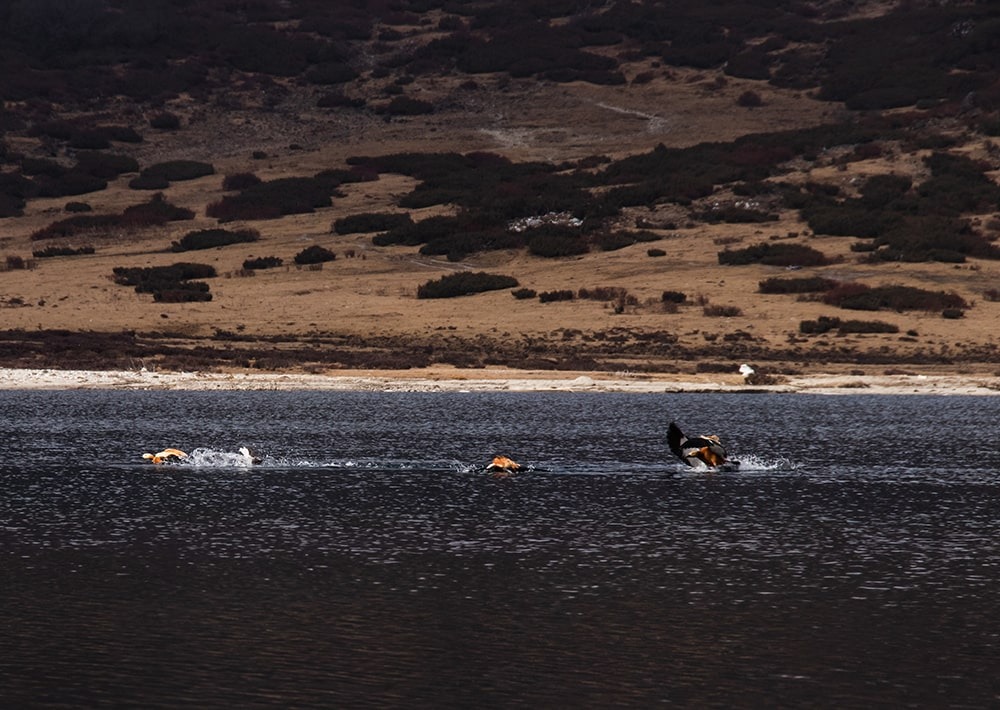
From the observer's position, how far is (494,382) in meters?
51.9

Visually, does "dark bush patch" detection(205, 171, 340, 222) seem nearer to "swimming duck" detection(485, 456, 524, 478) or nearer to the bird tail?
the bird tail

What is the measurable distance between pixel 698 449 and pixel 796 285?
116ft

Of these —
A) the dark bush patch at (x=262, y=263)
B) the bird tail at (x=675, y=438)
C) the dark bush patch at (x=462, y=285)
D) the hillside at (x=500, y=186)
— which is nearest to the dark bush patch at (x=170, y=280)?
the hillside at (x=500, y=186)

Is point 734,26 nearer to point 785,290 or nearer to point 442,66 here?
point 442,66

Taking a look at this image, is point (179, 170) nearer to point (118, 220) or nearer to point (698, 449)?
point (118, 220)

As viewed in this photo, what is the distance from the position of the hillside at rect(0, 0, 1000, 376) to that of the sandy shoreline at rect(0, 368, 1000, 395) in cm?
215

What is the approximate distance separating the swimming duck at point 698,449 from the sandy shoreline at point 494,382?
727 inches

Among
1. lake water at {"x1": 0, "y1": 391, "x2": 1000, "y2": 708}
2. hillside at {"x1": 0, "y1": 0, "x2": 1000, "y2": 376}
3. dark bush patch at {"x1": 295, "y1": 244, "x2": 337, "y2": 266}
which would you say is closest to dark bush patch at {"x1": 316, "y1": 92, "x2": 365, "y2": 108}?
hillside at {"x1": 0, "y1": 0, "x2": 1000, "y2": 376}

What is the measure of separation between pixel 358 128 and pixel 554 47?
21720 millimetres

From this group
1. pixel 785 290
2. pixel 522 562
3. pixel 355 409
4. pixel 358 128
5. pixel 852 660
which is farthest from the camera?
pixel 358 128

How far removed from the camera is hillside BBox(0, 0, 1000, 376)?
61.3 m

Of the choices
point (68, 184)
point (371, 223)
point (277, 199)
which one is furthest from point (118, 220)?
point (371, 223)

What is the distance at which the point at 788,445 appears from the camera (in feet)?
122

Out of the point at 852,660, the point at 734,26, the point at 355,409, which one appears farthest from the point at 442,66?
the point at 852,660
